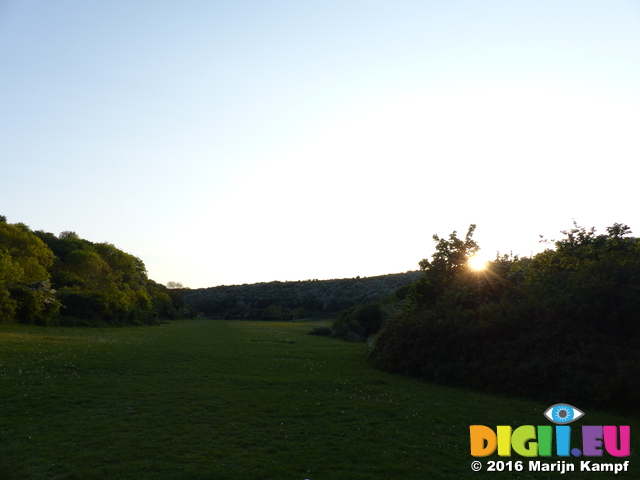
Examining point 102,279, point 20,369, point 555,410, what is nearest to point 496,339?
point 555,410

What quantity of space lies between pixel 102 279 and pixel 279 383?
156 ft

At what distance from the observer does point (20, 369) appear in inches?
624

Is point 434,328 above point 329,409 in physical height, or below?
above

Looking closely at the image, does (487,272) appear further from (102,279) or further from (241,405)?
(102,279)

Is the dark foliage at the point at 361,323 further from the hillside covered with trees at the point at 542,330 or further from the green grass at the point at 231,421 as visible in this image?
the green grass at the point at 231,421

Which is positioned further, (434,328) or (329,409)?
(434,328)

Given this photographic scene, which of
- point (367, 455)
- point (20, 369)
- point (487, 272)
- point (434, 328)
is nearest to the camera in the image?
point (367, 455)
